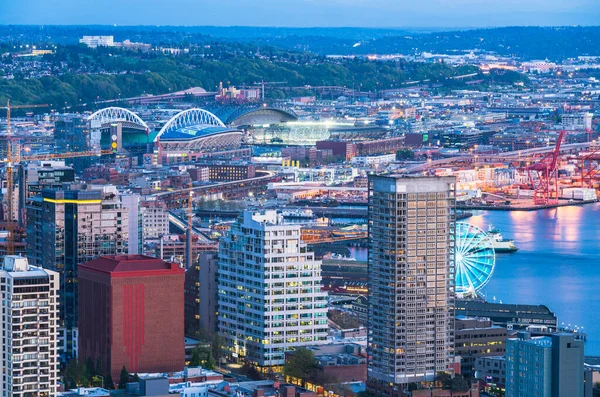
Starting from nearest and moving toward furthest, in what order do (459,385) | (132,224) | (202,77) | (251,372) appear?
(459,385) → (251,372) → (132,224) → (202,77)

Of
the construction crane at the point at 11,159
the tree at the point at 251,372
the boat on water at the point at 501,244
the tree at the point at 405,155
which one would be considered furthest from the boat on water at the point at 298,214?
the tree at the point at 251,372

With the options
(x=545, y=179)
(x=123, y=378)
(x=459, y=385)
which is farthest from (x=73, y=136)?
(x=459, y=385)

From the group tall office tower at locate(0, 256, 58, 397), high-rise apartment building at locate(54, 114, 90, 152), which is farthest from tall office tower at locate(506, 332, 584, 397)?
high-rise apartment building at locate(54, 114, 90, 152)

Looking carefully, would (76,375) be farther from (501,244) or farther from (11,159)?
(11,159)

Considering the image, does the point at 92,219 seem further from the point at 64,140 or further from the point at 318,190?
the point at 64,140

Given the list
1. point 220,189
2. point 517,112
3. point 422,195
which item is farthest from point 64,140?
point 422,195

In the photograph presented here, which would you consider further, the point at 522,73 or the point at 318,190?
the point at 522,73
